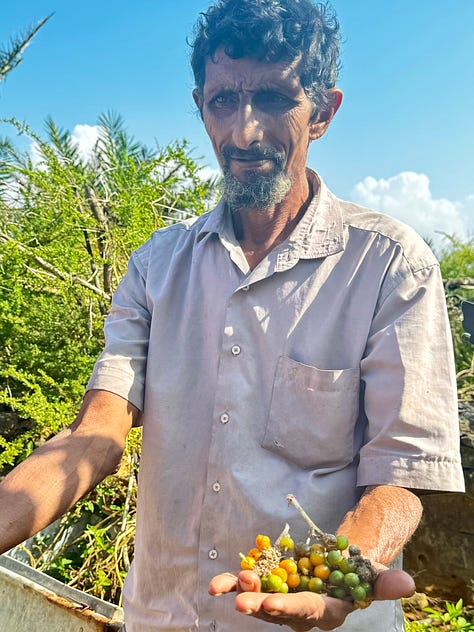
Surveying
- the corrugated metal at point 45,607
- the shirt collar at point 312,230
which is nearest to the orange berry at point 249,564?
the shirt collar at point 312,230

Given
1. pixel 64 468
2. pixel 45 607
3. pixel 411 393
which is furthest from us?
pixel 45 607

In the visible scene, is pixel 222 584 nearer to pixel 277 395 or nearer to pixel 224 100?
pixel 277 395

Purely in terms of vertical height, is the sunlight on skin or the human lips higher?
the human lips

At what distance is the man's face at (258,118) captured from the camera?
1924 mm

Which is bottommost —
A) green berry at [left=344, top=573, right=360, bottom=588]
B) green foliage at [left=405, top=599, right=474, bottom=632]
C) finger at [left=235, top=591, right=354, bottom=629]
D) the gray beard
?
green foliage at [left=405, top=599, right=474, bottom=632]

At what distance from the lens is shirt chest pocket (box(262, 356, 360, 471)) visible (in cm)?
169

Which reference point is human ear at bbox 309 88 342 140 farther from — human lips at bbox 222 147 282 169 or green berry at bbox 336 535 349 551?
green berry at bbox 336 535 349 551

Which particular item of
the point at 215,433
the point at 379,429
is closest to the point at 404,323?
the point at 379,429

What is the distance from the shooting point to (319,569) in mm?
1299

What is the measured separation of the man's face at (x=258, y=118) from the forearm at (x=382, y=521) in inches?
35.5

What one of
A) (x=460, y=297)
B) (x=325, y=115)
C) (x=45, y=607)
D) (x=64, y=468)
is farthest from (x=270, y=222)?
(x=460, y=297)

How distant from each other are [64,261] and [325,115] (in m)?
2.44

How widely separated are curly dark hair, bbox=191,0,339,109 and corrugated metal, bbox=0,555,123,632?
214 cm

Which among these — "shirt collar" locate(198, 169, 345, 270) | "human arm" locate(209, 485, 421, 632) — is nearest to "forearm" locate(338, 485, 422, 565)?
"human arm" locate(209, 485, 421, 632)
